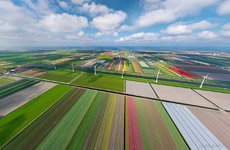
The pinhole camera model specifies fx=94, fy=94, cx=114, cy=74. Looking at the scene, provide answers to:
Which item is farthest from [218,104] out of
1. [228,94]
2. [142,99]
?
[142,99]

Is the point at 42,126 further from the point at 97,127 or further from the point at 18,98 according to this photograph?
the point at 18,98

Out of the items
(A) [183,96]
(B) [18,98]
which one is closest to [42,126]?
(B) [18,98]

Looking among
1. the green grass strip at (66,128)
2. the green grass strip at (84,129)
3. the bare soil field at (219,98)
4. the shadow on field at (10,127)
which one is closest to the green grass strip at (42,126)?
the green grass strip at (66,128)

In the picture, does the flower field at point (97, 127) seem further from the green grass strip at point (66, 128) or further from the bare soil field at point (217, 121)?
the bare soil field at point (217, 121)

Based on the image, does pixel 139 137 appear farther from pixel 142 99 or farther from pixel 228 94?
pixel 228 94

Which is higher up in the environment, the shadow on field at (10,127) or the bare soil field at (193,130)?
the shadow on field at (10,127)
